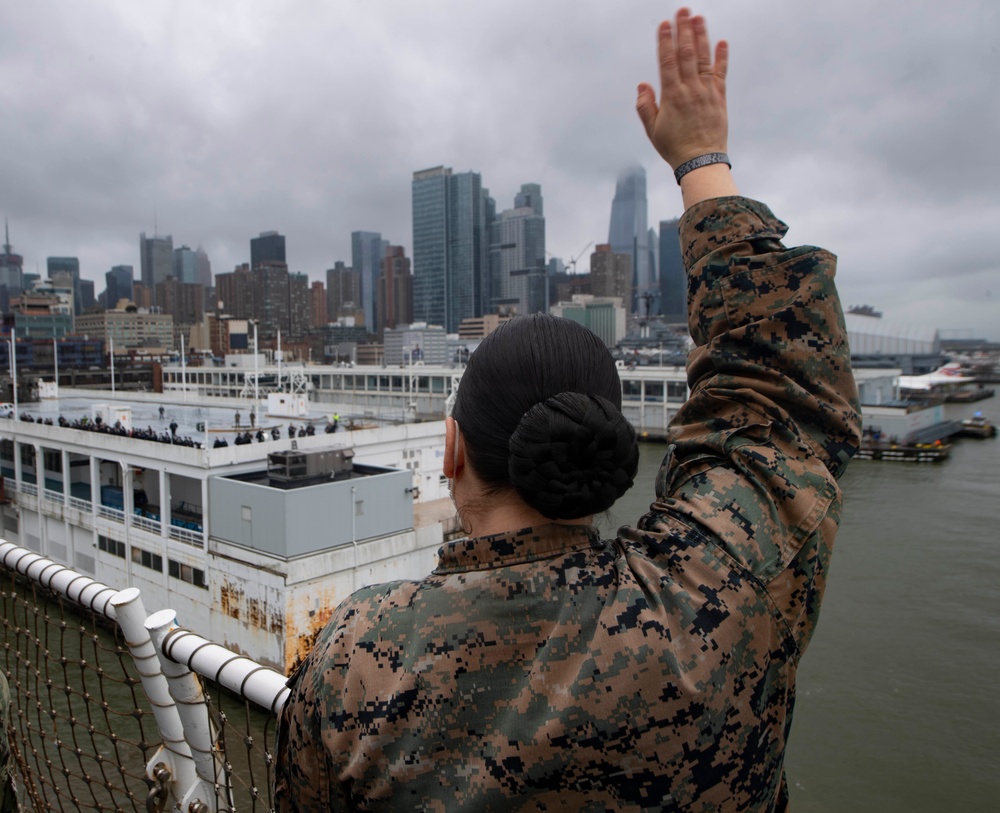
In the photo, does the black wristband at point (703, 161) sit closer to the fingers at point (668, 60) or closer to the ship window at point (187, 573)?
the fingers at point (668, 60)

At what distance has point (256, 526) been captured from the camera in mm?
6766

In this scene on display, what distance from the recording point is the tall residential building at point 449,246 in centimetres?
6688

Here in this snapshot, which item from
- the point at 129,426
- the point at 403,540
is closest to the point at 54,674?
the point at 403,540

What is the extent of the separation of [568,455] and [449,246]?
7101 cm

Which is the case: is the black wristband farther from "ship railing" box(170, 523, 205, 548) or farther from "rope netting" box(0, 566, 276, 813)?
"ship railing" box(170, 523, 205, 548)

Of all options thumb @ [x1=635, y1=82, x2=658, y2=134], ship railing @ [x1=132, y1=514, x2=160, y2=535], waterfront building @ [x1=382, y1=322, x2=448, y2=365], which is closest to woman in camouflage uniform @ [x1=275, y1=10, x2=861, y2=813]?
thumb @ [x1=635, y1=82, x2=658, y2=134]

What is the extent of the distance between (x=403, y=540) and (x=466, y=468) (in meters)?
6.89

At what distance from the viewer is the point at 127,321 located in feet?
Result: 179

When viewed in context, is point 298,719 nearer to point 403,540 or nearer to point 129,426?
point 403,540

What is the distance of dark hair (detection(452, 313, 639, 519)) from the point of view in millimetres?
537

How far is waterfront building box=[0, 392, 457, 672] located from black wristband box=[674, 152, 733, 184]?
6.24 metres

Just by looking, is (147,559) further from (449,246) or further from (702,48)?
(449,246)

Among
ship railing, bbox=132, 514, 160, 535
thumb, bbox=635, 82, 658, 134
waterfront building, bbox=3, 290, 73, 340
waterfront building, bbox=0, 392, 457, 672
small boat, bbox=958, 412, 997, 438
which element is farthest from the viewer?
waterfront building, bbox=3, 290, 73, 340

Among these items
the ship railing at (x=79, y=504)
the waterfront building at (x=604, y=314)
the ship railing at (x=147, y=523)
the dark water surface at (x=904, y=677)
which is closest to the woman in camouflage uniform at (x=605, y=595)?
the dark water surface at (x=904, y=677)
